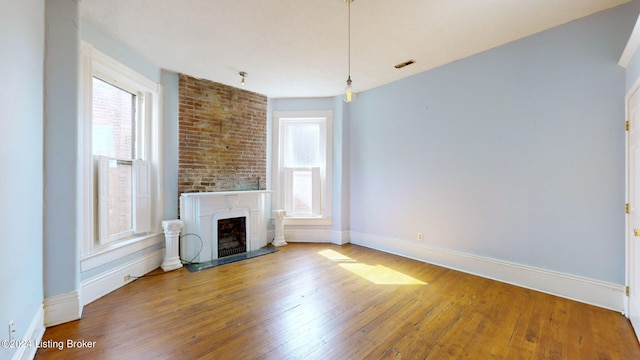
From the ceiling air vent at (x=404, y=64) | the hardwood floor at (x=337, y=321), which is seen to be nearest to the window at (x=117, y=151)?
the hardwood floor at (x=337, y=321)

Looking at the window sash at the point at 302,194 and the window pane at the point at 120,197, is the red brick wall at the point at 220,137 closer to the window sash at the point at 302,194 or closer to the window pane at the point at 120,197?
the window sash at the point at 302,194

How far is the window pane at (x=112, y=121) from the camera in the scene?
9.11ft

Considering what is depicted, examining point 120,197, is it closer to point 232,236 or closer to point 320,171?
point 232,236

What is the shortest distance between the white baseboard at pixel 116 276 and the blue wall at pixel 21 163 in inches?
20.4

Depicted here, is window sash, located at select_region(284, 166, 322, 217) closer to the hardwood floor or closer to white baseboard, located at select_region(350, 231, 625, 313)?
white baseboard, located at select_region(350, 231, 625, 313)

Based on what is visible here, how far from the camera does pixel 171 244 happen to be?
11.2 ft

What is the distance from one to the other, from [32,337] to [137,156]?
2187 millimetres

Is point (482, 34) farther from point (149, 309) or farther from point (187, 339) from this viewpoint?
point (149, 309)

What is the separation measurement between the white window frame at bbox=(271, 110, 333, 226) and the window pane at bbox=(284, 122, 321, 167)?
0.10 meters

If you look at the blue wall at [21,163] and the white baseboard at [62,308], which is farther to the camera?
the white baseboard at [62,308]

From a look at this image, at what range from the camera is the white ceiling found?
2.23 m

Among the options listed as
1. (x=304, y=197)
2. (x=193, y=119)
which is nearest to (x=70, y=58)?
(x=193, y=119)

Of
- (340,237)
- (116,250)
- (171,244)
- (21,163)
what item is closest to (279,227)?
(340,237)

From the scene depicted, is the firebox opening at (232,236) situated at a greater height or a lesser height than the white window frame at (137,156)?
lesser
